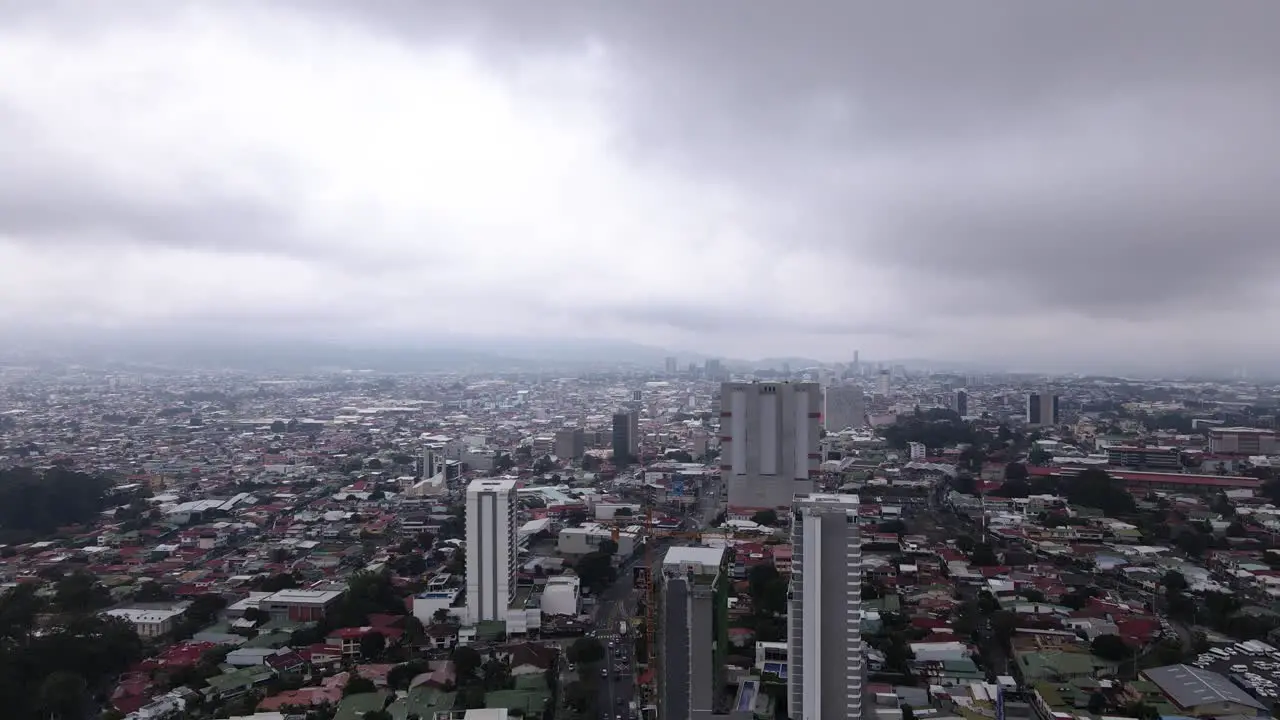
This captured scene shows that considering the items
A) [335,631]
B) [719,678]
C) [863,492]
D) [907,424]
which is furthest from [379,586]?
[907,424]

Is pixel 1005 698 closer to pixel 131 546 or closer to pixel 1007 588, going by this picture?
pixel 1007 588

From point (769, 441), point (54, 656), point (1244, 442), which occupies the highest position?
point (769, 441)

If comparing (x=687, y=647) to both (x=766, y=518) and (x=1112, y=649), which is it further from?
(x=766, y=518)

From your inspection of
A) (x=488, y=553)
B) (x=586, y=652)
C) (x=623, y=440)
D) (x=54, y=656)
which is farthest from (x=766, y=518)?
(x=54, y=656)

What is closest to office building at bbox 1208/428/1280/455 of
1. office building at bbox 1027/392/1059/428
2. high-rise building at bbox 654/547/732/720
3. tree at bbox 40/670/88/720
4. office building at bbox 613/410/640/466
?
office building at bbox 1027/392/1059/428

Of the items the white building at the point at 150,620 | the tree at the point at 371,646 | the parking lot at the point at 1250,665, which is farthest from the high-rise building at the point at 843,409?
the white building at the point at 150,620

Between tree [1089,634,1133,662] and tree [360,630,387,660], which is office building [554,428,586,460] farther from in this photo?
tree [1089,634,1133,662]
